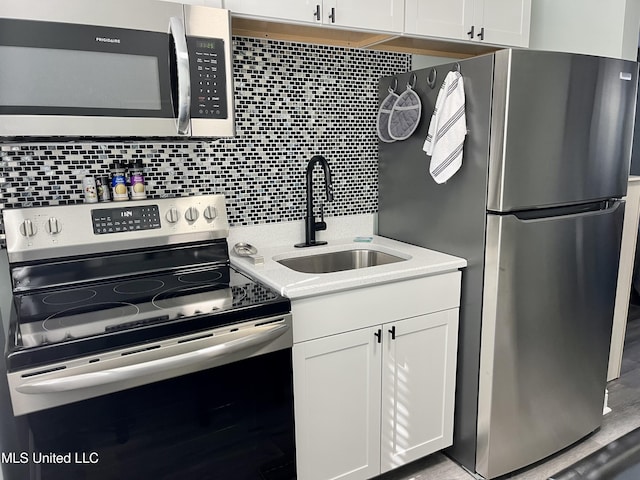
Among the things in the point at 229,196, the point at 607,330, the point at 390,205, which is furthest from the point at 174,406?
the point at 607,330

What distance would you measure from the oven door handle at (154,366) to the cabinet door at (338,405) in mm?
189

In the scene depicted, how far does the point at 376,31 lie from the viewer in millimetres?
1771

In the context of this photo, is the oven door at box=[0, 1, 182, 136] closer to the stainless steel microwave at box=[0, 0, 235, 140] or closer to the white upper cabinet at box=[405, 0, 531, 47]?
the stainless steel microwave at box=[0, 0, 235, 140]

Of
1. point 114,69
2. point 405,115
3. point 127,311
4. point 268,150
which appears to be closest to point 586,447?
point 405,115

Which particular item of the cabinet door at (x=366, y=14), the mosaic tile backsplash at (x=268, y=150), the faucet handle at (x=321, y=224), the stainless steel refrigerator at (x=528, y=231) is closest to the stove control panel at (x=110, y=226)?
the mosaic tile backsplash at (x=268, y=150)

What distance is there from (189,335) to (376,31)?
1.31 m

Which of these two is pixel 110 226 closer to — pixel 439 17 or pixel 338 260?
pixel 338 260

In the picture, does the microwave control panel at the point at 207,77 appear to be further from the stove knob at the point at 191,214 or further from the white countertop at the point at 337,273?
the white countertop at the point at 337,273

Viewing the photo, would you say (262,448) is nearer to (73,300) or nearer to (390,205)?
(73,300)

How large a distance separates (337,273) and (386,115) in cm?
A: 85

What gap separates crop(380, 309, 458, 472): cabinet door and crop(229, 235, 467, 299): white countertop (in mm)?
196

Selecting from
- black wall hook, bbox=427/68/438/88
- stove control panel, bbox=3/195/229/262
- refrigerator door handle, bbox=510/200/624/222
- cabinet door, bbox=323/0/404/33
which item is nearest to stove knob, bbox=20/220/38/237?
stove control panel, bbox=3/195/229/262

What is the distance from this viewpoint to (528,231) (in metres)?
1.68

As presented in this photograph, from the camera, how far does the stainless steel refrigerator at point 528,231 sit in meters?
1.62
